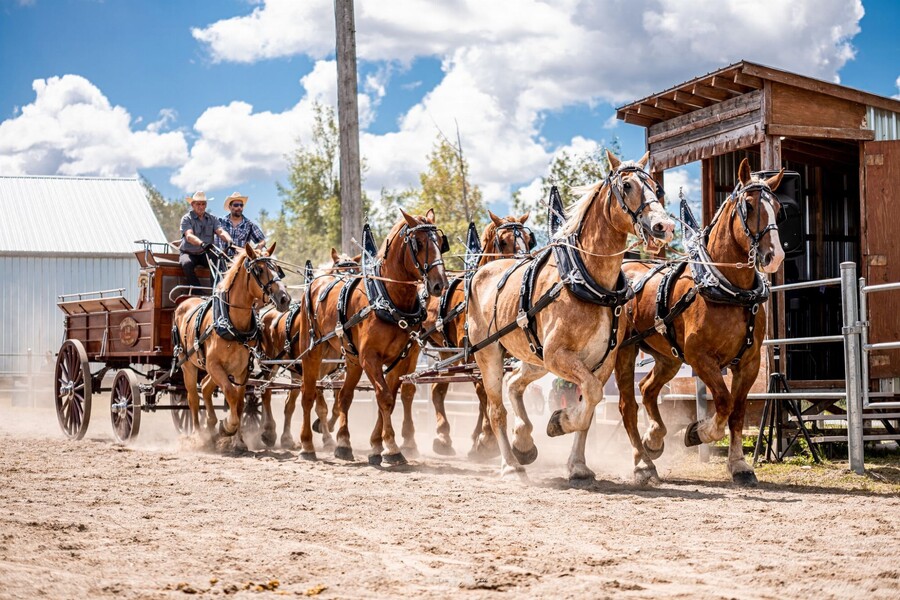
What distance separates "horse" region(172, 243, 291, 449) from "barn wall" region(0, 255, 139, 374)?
21.6 m

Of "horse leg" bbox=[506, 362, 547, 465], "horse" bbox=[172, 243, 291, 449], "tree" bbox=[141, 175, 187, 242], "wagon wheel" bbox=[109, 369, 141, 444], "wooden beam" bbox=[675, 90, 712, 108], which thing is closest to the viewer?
"horse leg" bbox=[506, 362, 547, 465]

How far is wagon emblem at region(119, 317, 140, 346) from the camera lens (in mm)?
13336

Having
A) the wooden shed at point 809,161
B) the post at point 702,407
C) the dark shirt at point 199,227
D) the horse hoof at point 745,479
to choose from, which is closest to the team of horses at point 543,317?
the horse hoof at point 745,479

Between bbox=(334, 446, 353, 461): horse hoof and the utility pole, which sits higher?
the utility pole

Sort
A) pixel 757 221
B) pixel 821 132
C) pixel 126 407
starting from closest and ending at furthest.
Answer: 1. pixel 757 221
2. pixel 821 132
3. pixel 126 407

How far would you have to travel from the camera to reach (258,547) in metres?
5.62

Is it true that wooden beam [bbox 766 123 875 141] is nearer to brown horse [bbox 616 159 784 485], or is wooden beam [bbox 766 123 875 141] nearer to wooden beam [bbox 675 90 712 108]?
wooden beam [bbox 675 90 712 108]

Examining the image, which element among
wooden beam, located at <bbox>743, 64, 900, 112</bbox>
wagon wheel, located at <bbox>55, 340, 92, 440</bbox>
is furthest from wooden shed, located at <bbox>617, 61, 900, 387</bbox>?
wagon wheel, located at <bbox>55, 340, 92, 440</bbox>

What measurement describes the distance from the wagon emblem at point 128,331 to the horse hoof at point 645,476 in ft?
25.2

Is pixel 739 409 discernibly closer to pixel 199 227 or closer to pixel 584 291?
pixel 584 291

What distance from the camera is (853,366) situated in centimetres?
843

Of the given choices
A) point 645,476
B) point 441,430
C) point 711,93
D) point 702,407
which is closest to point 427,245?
point 441,430

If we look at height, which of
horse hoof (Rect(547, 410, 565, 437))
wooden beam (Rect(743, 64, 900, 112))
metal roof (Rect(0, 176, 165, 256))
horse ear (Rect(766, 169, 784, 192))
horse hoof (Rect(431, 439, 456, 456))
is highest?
metal roof (Rect(0, 176, 165, 256))

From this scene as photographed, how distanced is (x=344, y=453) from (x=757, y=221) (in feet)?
16.8
